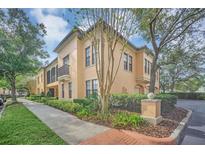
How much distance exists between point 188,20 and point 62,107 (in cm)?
679

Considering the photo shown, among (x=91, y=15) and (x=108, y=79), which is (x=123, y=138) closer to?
(x=108, y=79)

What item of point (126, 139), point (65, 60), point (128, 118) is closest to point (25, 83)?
point (65, 60)

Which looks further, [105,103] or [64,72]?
[64,72]

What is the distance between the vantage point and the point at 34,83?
17.6 m

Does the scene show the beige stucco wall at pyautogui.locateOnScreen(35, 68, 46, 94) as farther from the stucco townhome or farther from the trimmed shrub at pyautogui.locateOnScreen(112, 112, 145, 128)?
the trimmed shrub at pyautogui.locateOnScreen(112, 112, 145, 128)

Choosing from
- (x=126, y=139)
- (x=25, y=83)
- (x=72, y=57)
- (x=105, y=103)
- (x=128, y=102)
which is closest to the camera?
(x=126, y=139)

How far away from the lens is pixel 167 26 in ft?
26.5

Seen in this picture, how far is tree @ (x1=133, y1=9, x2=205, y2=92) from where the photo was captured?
21.8ft

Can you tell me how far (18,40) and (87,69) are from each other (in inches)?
154

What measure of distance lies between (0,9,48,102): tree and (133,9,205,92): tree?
13.6 feet

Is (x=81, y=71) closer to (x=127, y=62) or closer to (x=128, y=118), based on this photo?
(x=127, y=62)

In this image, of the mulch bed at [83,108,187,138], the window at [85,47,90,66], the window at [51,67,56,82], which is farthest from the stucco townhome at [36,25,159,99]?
the mulch bed at [83,108,187,138]

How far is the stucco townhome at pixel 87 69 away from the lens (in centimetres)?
985
